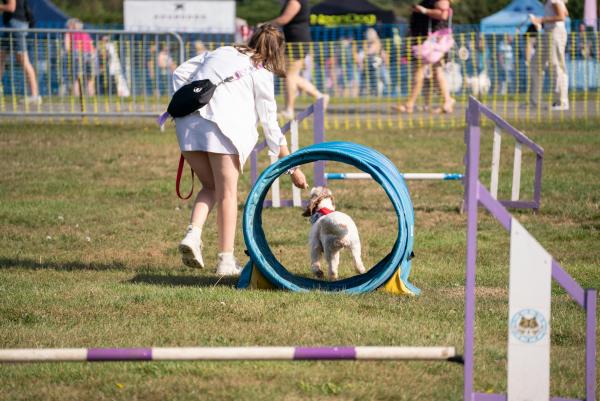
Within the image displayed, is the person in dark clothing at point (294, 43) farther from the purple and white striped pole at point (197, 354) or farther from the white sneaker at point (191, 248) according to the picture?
the purple and white striped pole at point (197, 354)

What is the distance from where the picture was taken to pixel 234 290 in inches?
254

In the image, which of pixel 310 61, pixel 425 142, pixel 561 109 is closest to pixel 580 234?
pixel 425 142

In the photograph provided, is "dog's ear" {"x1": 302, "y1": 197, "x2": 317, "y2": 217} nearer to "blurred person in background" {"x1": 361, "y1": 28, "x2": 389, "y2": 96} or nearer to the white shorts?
the white shorts

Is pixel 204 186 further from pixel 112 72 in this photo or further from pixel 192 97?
pixel 112 72

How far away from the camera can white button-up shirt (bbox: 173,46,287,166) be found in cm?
659

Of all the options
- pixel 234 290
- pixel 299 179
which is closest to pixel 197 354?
pixel 234 290

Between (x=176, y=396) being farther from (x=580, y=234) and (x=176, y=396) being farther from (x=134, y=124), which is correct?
(x=134, y=124)

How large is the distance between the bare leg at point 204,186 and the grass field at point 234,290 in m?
0.45

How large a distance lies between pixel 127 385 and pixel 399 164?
25.9 feet

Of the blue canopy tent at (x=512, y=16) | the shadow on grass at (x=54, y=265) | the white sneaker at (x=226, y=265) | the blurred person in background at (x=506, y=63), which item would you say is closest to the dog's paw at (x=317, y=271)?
the white sneaker at (x=226, y=265)

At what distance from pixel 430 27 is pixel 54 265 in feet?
33.8

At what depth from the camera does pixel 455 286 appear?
268 inches

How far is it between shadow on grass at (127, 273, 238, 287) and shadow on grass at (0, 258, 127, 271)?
1.45ft

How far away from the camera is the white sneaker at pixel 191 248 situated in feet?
21.7
